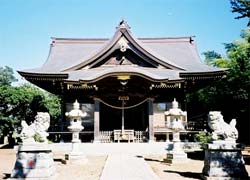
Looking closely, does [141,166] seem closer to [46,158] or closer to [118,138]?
[46,158]

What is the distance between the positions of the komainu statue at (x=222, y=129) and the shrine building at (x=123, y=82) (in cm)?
932

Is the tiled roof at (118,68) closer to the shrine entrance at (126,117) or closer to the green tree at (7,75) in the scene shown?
the shrine entrance at (126,117)

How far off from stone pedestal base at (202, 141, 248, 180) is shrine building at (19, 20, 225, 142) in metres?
9.87

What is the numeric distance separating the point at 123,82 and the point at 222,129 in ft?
35.3

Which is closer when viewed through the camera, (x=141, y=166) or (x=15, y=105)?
(x=141, y=166)

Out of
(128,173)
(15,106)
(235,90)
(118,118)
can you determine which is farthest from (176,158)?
(15,106)

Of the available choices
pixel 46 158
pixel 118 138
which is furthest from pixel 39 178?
pixel 118 138

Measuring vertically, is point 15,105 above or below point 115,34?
below

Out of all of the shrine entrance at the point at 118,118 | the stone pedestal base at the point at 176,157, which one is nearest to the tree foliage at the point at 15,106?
the shrine entrance at the point at 118,118

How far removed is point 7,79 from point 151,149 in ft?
282

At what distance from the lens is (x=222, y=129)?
884 centimetres

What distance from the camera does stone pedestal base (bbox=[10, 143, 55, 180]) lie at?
8.40m

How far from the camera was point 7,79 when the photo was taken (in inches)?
3706

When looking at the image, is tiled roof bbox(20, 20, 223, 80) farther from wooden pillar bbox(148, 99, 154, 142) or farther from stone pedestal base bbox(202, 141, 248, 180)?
stone pedestal base bbox(202, 141, 248, 180)
